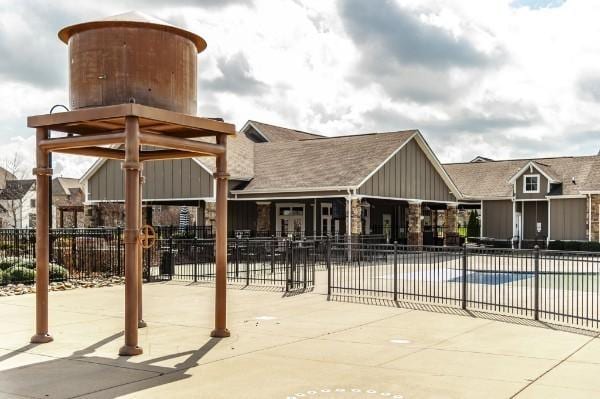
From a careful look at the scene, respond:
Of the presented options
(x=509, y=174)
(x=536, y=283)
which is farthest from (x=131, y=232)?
(x=509, y=174)

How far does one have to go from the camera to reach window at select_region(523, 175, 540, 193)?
1674 inches

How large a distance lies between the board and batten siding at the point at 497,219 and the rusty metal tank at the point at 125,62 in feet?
122

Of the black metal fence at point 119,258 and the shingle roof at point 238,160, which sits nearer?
the black metal fence at point 119,258

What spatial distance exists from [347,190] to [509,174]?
20057 mm

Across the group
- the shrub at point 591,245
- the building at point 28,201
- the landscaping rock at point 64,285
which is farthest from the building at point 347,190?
the building at point 28,201

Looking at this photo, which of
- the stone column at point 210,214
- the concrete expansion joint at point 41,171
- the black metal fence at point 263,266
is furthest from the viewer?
the stone column at point 210,214

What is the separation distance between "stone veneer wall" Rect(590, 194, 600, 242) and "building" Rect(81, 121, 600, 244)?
77 mm

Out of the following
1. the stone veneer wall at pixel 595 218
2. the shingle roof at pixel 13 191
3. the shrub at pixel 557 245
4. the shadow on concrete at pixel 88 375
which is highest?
the shingle roof at pixel 13 191

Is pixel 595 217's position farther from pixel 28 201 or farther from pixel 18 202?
pixel 28 201

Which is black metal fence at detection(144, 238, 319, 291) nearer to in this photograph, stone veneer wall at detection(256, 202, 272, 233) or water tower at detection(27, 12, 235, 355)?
water tower at detection(27, 12, 235, 355)

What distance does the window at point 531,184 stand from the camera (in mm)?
42531

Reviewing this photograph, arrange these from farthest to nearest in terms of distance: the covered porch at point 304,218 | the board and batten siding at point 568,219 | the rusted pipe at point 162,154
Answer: the board and batten siding at point 568,219 < the covered porch at point 304,218 < the rusted pipe at point 162,154

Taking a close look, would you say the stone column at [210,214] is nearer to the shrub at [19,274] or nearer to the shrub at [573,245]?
the shrub at [19,274]

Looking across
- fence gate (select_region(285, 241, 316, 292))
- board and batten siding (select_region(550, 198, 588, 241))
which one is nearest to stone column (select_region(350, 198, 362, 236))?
fence gate (select_region(285, 241, 316, 292))
